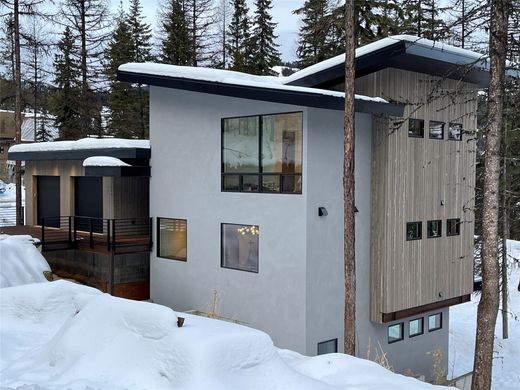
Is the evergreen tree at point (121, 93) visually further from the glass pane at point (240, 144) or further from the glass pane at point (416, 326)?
the glass pane at point (416, 326)

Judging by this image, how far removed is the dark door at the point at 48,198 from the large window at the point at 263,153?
8415mm

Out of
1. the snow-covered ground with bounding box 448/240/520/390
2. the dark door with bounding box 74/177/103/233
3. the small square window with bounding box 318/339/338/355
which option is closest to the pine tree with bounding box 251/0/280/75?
the dark door with bounding box 74/177/103/233

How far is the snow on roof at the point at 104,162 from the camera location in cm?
1476

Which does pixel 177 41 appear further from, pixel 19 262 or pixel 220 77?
pixel 19 262

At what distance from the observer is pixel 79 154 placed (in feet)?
55.1

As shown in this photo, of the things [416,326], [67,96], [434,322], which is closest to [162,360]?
[416,326]

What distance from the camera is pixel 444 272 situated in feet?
46.4

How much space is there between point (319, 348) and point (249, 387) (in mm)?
6580

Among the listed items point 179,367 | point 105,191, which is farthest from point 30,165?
point 179,367

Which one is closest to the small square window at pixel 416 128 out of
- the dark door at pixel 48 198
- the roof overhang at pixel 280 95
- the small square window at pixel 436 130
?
the small square window at pixel 436 130

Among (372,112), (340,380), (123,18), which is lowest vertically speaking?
(340,380)

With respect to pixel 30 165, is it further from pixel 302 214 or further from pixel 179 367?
pixel 179 367

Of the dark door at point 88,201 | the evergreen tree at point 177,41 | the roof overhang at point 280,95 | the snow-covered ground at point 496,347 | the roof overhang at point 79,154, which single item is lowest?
the snow-covered ground at point 496,347

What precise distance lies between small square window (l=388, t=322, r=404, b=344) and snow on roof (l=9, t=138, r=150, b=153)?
8.39 m
